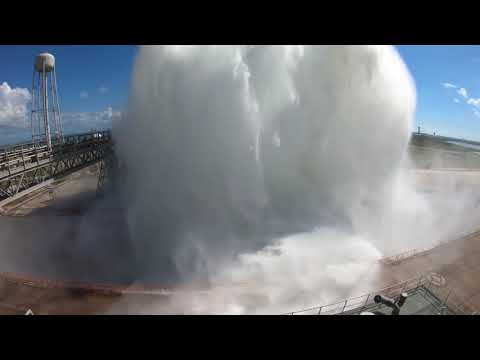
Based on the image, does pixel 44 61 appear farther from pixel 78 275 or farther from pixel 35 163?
pixel 78 275

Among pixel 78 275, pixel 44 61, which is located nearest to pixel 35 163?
pixel 78 275

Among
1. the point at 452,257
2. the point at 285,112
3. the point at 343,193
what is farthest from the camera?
the point at 343,193

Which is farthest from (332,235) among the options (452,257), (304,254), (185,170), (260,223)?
(185,170)

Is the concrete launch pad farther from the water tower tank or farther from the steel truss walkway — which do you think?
the water tower tank

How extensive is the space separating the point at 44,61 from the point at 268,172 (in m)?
27.3

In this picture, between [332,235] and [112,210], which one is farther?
[112,210]

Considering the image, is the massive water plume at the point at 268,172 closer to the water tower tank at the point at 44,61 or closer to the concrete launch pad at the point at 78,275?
the concrete launch pad at the point at 78,275

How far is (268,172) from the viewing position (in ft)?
60.6

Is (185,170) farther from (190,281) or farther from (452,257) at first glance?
(452,257)

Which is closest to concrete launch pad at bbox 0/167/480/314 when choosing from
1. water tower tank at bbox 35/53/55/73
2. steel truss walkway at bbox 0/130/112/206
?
steel truss walkway at bbox 0/130/112/206

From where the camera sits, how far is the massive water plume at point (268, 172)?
12352 millimetres

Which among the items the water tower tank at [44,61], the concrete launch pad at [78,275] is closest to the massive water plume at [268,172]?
the concrete launch pad at [78,275]
